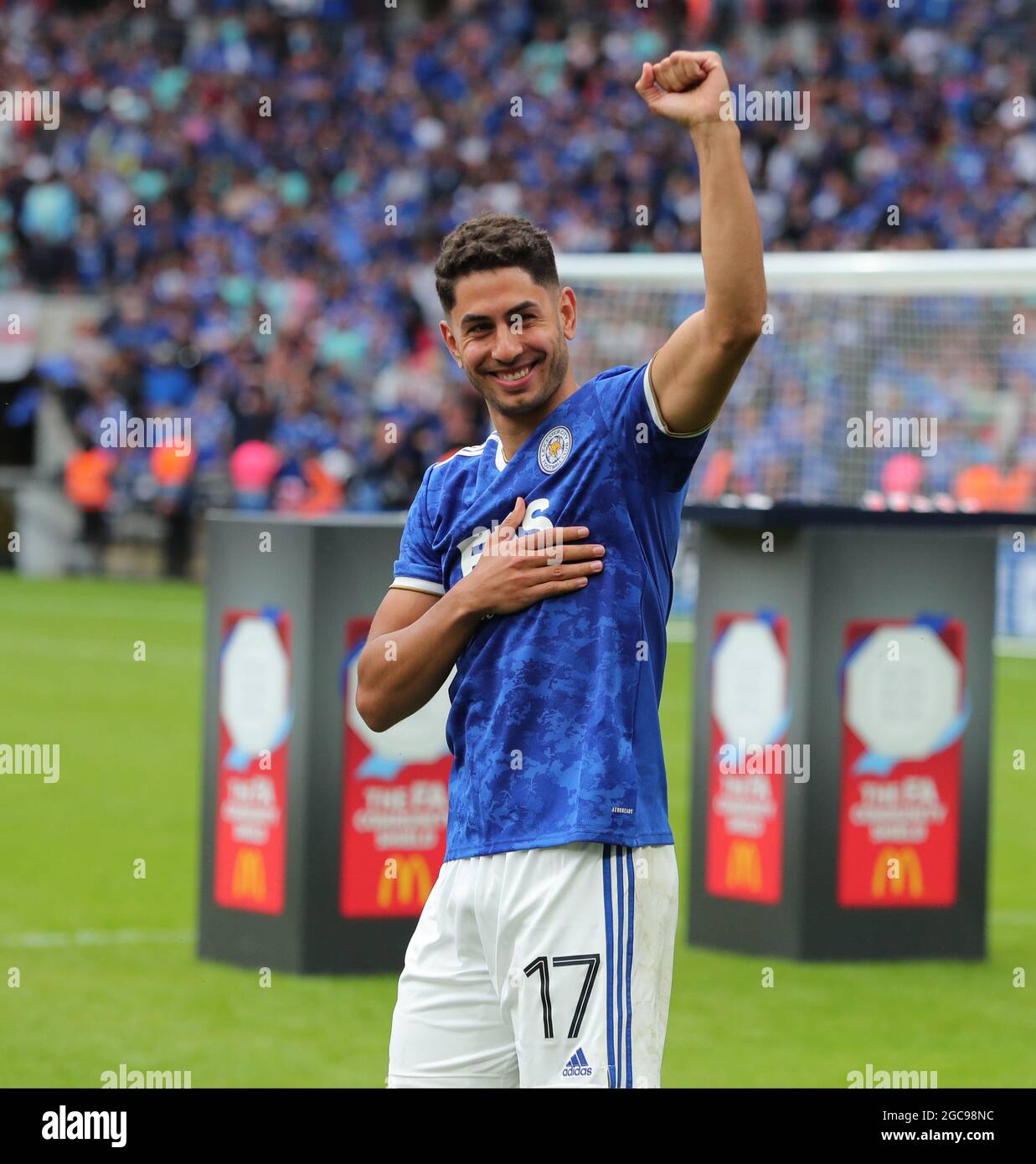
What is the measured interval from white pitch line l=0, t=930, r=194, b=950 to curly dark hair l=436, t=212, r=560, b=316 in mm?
5233

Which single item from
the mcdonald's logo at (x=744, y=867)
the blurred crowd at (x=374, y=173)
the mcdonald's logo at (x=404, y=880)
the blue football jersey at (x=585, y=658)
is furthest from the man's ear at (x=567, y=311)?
the blurred crowd at (x=374, y=173)

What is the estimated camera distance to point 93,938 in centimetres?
843

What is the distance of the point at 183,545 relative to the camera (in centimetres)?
2662

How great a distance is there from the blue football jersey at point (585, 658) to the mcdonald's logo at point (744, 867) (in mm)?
4783

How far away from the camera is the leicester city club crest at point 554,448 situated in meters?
3.61

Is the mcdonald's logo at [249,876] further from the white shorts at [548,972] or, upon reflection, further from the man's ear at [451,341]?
the man's ear at [451,341]

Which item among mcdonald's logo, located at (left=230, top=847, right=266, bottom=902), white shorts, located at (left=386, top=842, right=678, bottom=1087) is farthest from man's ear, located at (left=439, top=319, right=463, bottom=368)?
mcdonald's logo, located at (left=230, top=847, right=266, bottom=902)

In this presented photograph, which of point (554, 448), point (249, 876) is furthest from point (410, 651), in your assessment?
point (249, 876)

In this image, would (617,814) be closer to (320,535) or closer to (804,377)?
(320,535)

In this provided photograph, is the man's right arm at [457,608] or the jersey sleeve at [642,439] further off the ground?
the jersey sleeve at [642,439]

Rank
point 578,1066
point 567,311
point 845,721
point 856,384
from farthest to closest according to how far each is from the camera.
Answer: point 856,384, point 845,721, point 567,311, point 578,1066

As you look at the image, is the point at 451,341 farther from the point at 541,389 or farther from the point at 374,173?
the point at 374,173

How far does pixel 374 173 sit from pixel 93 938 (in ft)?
75.2
